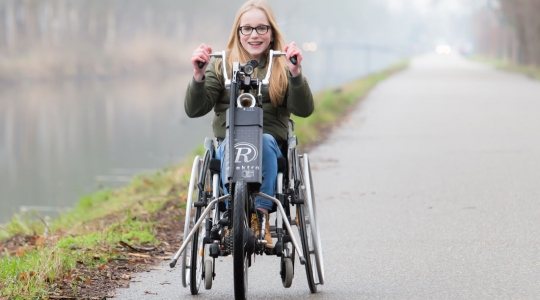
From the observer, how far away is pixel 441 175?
9.70m

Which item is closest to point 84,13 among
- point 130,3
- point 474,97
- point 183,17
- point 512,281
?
point 130,3

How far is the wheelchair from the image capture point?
420cm

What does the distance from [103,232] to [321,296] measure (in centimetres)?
233

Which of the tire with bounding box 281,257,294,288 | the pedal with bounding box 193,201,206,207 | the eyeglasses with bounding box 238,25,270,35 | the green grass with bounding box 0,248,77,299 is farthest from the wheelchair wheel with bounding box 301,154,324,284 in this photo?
the green grass with bounding box 0,248,77,299

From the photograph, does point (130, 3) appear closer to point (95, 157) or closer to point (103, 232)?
point (95, 157)

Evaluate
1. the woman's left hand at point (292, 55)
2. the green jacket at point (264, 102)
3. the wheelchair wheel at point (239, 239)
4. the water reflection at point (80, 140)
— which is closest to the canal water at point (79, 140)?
the water reflection at point (80, 140)

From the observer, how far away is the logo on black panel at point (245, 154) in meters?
4.27

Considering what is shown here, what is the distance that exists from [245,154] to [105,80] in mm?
52742

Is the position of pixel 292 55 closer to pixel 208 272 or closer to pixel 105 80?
pixel 208 272

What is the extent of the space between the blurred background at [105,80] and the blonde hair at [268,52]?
0.26 meters

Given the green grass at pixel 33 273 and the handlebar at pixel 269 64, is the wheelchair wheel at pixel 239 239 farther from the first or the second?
the green grass at pixel 33 273

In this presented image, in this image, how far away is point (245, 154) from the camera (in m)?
4.28

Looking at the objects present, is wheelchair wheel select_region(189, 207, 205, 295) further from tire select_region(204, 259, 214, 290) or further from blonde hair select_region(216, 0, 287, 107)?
blonde hair select_region(216, 0, 287, 107)

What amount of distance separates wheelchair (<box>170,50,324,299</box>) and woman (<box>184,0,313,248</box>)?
0.27 feet
